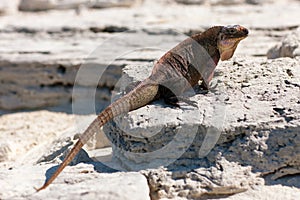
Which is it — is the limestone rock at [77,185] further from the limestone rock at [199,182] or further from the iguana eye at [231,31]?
the iguana eye at [231,31]

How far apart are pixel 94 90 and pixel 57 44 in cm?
109

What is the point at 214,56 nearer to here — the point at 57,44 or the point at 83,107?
the point at 83,107

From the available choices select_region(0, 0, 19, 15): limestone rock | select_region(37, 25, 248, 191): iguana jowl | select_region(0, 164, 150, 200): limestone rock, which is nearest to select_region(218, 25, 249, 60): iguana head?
select_region(37, 25, 248, 191): iguana jowl

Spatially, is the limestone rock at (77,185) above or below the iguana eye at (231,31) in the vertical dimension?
below

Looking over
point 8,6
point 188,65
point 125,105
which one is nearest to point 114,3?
point 8,6

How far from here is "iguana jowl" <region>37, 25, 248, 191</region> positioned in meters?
4.26

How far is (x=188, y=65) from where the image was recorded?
4.54m

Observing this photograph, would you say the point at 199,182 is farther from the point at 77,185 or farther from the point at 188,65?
the point at 188,65

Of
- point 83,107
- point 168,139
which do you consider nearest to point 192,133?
point 168,139

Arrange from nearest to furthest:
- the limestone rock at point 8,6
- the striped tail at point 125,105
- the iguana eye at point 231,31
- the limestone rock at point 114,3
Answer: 1. the striped tail at point 125,105
2. the iguana eye at point 231,31
3. the limestone rock at point 114,3
4. the limestone rock at point 8,6

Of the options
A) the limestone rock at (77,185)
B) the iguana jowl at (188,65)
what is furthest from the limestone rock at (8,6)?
the limestone rock at (77,185)

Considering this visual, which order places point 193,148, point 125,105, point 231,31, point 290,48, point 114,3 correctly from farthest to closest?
point 114,3, point 290,48, point 231,31, point 125,105, point 193,148

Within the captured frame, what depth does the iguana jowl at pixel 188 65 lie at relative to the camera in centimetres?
426

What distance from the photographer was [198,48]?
180 inches
